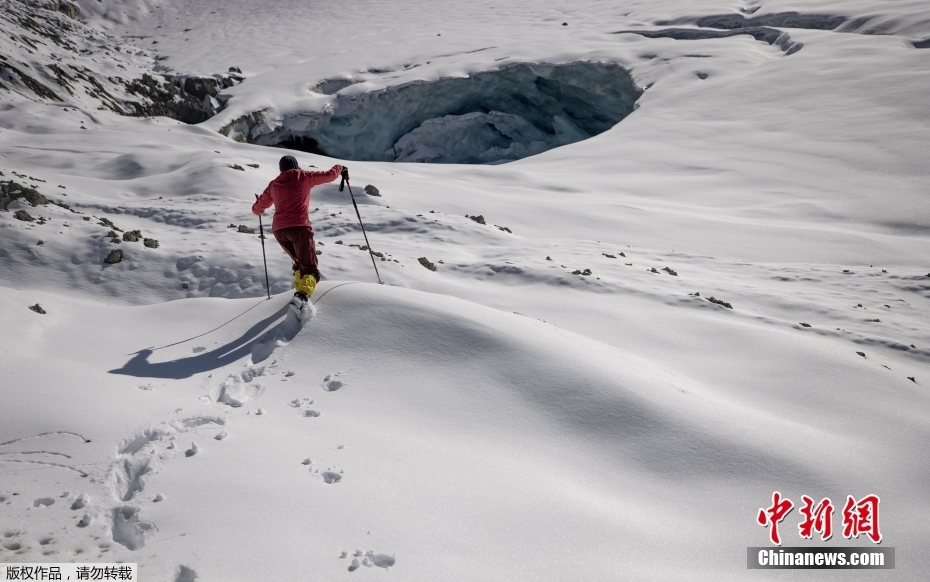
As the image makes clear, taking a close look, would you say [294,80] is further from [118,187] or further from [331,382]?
[331,382]

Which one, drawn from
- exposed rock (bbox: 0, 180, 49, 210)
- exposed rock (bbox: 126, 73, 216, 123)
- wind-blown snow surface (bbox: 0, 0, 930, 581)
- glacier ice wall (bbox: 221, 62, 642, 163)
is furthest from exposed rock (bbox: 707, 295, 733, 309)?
exposed rock (bbox: 126, 73, 216, 123)

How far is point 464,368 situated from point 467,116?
22423 mm

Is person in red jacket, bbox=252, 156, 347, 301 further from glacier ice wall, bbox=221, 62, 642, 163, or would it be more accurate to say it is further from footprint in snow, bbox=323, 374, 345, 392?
glacier ice wall, bbox=221, 62, 642, 163

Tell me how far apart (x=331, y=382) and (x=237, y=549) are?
171 centimetres

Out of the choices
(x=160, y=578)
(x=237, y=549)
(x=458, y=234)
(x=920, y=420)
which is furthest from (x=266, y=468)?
(x=458, y=234)

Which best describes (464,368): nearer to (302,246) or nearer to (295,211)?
(302,246)

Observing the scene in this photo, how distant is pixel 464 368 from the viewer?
4188 millimetres

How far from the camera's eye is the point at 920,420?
14.3 feet

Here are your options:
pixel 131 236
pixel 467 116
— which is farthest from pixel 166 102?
pixel 131 236

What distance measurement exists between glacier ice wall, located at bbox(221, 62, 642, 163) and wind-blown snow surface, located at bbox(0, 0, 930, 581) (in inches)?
375

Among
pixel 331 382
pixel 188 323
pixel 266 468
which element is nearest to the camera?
pixel 266 468

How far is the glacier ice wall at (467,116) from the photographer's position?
23.6m

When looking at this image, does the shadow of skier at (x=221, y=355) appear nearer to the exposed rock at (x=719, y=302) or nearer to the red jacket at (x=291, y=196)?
the red jacket at (x=291, y=196)

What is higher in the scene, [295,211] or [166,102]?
[166,102]
